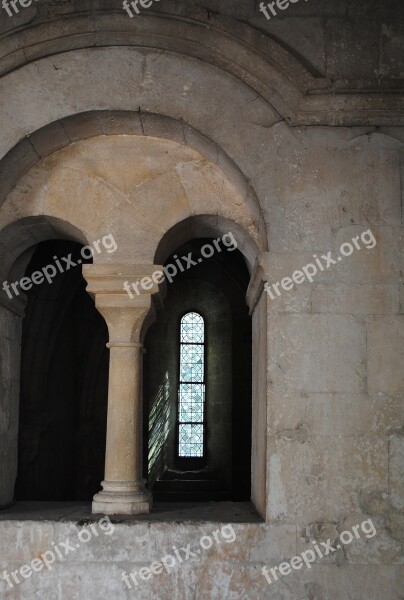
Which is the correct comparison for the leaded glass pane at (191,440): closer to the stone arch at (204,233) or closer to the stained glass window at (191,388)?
the stained glass window at (191,388)

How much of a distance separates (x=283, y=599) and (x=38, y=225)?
94.5 inches

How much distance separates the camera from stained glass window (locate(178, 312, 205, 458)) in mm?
8547

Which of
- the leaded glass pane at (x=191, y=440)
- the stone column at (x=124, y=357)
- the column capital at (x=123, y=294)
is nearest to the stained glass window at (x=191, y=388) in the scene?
the leaded glass pane at (x=191, y=440)

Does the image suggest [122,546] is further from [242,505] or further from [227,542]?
[242,505]

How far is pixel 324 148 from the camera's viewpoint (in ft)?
12.4

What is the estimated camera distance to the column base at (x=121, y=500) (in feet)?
12.4

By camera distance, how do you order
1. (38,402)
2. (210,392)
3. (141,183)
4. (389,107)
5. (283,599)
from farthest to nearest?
(210,392), (38,402), (141,183), (389,107), (283,599)

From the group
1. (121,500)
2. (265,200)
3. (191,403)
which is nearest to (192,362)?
(191,403)

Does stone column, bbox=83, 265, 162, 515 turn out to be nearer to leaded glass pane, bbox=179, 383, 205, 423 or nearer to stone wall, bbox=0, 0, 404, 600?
stone wall, bbox=0, 0, 404, 600

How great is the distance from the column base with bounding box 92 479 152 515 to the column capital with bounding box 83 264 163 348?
0.75 meters

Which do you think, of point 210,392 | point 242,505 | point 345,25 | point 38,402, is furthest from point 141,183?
point 210,392

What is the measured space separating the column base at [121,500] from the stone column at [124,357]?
0.05 ft

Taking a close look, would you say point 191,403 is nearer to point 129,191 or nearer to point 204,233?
point 204,233

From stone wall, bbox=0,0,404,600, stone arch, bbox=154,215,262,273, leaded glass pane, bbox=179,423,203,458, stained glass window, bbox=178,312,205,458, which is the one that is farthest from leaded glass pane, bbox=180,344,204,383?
stone wall, bbox=0,0,404,600
